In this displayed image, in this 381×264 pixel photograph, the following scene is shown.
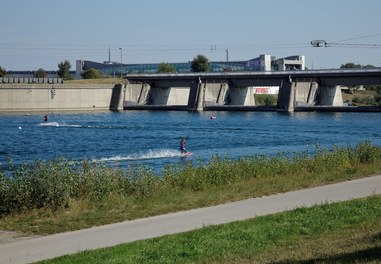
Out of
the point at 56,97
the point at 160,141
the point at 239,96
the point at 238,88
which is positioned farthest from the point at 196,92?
the point at 160,141

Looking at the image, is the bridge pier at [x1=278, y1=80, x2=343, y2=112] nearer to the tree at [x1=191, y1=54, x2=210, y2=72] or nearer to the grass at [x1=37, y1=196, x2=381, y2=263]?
the tree at [x1=191, y1=54, x2=210, y2=72]

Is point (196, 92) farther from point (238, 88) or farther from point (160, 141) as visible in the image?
point (160, 141)

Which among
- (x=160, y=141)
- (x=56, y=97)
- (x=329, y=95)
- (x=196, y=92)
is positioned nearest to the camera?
(x=160, y=141)

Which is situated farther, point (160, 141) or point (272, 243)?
point (160, 141)

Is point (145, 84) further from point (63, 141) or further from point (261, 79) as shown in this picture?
point (63, 141)

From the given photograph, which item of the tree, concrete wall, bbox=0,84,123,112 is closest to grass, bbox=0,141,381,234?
concrete wall, bbox=0,84,123,112

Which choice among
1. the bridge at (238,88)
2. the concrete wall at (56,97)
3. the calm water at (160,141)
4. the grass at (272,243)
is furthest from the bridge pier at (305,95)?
the grass at (272,243)

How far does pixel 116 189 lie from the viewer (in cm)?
2056

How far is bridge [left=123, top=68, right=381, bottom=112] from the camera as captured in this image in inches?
5305

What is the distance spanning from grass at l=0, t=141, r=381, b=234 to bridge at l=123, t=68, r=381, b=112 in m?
108

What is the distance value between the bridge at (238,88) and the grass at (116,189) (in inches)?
4259

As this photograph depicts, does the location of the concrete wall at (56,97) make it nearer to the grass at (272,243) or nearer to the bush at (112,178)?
the bush at (112,178)

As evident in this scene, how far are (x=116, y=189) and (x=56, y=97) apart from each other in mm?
120738

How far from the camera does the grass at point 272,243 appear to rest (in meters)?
11.8
